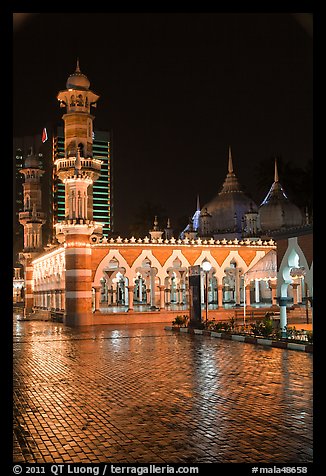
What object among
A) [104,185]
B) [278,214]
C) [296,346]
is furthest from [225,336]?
[104,185]

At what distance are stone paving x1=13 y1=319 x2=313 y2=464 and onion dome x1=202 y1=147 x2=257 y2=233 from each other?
34645mm

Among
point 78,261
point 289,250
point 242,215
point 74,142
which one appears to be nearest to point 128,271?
point 78,261

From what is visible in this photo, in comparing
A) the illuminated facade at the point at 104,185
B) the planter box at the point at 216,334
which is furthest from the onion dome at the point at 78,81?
the illuminated facade at the point at 104,185

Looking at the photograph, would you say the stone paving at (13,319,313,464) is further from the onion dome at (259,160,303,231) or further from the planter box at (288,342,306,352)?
the onion dome at (259,160,303,231)

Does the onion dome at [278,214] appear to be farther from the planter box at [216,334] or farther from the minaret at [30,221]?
the planter box at [216,334]

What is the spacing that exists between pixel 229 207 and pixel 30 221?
16.9 metres

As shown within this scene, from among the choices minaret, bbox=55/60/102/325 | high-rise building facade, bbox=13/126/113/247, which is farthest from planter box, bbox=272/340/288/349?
high-rise building facade, bbox=13/126/113/247

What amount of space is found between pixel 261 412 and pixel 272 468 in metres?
2.78

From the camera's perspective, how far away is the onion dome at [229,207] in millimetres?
50531

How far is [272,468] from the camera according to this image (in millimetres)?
5738

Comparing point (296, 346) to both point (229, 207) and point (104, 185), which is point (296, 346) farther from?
point (104, 185)

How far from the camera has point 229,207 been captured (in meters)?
51.4

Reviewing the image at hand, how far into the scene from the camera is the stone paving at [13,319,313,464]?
21.7 ft

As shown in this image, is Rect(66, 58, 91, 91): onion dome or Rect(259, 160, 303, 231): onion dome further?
Rect(259, 160, 303, 231): onion dome
